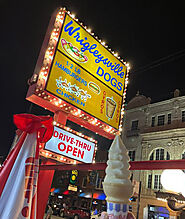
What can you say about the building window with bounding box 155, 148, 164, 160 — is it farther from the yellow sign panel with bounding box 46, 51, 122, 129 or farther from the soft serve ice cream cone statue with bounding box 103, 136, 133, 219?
the soft serve ice cream cone statue with bounding box 103, 136, 133, 219

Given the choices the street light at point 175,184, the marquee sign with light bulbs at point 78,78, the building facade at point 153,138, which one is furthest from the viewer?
the building facade at point 153,138

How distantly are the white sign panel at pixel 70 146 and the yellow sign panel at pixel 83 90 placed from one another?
3.51 ft

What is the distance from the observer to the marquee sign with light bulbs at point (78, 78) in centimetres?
659

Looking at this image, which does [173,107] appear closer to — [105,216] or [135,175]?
[135,175]

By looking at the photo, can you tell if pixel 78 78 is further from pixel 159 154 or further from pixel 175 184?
pixel 159 154

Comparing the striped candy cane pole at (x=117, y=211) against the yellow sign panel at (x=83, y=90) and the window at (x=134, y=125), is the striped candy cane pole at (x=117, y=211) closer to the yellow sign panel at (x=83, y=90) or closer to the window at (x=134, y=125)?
the yellow sign panel at (x=83, y=90)

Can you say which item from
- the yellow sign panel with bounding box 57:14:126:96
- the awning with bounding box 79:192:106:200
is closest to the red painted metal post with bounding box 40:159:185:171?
the yellow sign panel with bounding box 57:14:126:96

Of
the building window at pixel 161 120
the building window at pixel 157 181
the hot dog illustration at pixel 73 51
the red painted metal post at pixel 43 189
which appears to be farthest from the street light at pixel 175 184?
the building window at pixel 161 120

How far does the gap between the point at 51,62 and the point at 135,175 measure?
18544mm

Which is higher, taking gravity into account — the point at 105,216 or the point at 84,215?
the point at 105,216

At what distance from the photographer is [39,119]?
2.28 m

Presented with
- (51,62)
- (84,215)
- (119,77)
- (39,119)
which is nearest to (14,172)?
(39,119)

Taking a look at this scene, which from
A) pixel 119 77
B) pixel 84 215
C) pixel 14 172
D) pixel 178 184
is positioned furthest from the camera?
pixel 84 215

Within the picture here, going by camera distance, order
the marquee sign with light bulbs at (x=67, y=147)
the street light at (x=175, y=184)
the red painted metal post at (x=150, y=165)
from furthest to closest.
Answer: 1. the marquee sign with light bulbs at (x=67, y=147)
2. the street light at (x=175, y=184)
3. the red painted metal post at (x=150, y=165)
